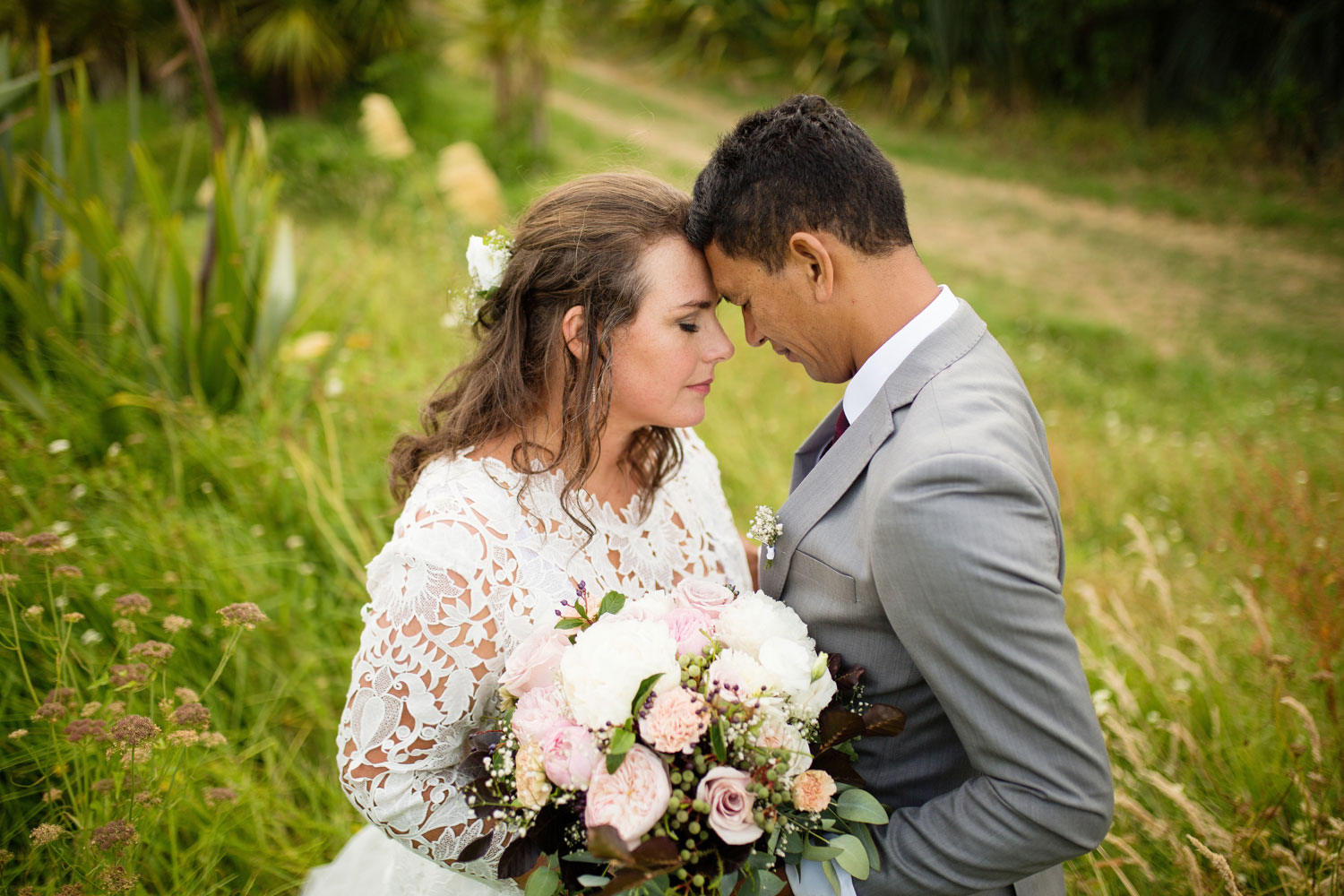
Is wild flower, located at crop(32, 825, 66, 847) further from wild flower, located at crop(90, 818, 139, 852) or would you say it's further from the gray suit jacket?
the gray suit jacket

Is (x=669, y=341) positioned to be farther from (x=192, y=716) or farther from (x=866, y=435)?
(x=192, y=716)

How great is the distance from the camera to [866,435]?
182 centimetres

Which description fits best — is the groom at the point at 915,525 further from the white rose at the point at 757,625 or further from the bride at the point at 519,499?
the bride at the point at 519,499

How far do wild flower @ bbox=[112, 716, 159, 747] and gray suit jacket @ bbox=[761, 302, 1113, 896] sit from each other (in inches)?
58.6

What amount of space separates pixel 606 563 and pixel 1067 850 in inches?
50.2

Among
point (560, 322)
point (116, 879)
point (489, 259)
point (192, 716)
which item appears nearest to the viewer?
point (116, 879)

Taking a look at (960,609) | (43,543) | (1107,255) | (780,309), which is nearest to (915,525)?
(960,609)

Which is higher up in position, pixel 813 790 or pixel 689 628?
pixel 689 628

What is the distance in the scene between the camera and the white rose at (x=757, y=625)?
1688 mm

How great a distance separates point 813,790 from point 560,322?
132 centimetres

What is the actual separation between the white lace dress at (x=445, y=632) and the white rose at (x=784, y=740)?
0.59m

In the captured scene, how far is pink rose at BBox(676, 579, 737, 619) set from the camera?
183cm

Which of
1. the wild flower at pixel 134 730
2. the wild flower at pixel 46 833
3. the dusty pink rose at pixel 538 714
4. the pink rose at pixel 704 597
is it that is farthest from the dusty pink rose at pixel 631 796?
the wild flower at pixel 46 833


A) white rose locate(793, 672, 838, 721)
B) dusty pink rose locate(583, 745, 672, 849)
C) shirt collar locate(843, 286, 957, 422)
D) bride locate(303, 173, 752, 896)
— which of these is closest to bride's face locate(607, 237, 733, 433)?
bride locate(303, 173, 752, 896)
